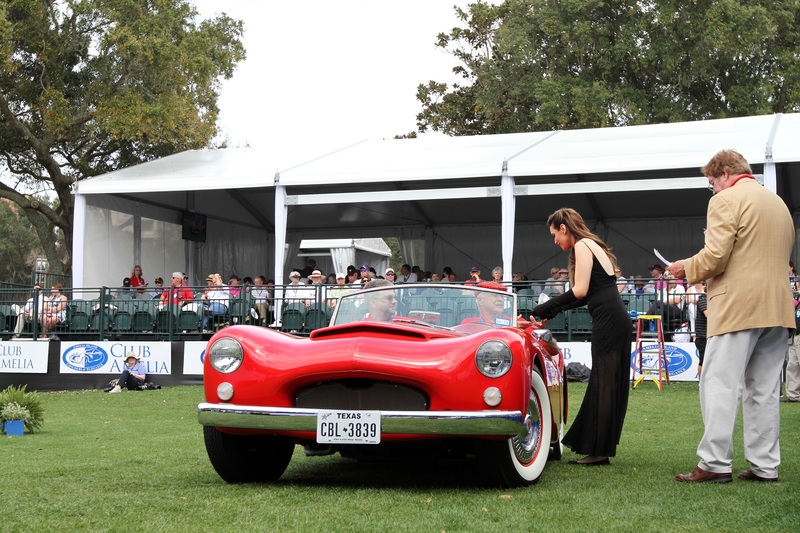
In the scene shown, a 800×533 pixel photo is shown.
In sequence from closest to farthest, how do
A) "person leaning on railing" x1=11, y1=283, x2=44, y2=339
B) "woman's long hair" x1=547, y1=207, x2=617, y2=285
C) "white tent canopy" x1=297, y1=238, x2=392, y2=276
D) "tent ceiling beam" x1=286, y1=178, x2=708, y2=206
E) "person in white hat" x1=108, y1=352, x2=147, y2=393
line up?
"woman's long hair" x1=547, y1=207, x2=617, y2=285
"person in white hat" x1=108, y1=352, x2=147, y2=393
"tent ceiling beam" x1=286, y1=178, x2=708, y2=206
"person leaning on railing" x1=11, y1=283, x2=44, y2=339
"white tent canopy" x1=297, y1=238, x2=392, y2=276

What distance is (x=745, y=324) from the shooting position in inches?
194

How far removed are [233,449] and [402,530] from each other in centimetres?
165

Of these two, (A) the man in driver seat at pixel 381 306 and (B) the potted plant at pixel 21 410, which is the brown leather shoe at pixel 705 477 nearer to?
(A) the man in driver seat at pixel 381 306

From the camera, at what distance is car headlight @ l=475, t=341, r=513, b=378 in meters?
4.66

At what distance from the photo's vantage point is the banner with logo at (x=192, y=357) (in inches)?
617

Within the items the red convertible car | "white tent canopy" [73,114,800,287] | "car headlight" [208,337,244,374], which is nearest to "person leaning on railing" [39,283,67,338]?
"white tent canopy" [73,114,800,287]

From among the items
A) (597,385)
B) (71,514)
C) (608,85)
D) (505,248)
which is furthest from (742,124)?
(71,514)

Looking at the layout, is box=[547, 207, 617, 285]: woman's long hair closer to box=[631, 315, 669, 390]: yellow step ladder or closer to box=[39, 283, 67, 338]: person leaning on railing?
box=[631, 315, 669, 390]: yellow step ladder

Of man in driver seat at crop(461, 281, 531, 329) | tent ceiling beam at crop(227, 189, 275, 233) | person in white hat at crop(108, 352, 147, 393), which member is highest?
tent ceiling beam at crop(227, 189, 275, 233)

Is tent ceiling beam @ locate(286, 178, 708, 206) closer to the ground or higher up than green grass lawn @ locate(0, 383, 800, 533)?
higher up

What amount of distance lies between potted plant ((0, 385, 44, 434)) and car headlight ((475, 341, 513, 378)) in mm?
6042

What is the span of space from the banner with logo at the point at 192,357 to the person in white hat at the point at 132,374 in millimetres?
774

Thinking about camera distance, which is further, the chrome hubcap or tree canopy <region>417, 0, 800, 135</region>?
tree canopy <region>417, 0, 800, 135</region>

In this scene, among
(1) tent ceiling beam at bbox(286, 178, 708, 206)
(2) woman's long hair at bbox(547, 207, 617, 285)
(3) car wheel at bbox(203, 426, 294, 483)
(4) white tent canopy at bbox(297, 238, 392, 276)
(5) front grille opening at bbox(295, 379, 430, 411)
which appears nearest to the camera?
(5) front grille opening at bbox(295, 379, 430, 411)
